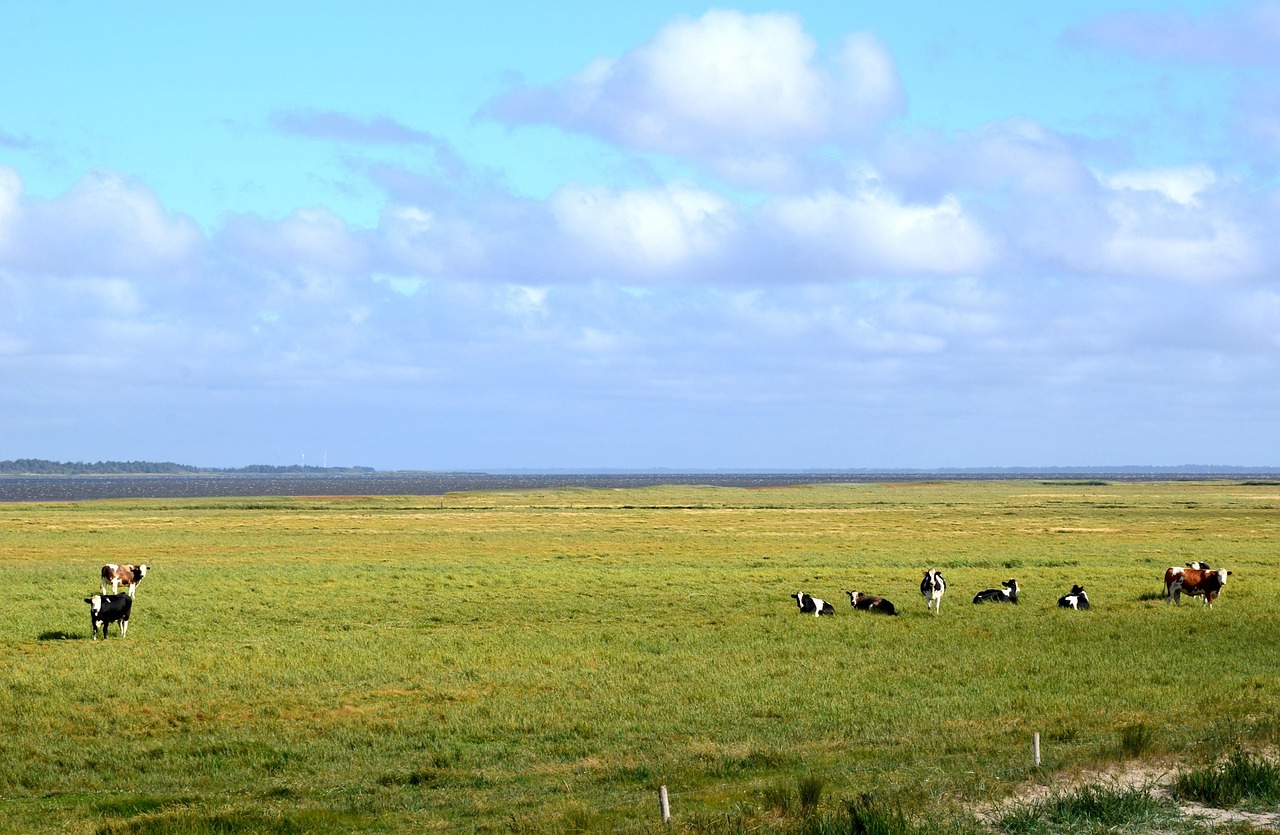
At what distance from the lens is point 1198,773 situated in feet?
43.0

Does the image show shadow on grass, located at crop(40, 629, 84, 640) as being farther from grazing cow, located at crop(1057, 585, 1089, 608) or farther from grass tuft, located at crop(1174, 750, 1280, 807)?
grazing cow, located at crop(1057, 585, 1089, 608)

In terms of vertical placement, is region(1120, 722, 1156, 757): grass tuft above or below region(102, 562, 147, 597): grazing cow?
below

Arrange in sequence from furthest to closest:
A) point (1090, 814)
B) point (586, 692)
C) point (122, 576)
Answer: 1. point (122, 576)
2. point (586, 692)
3. point (1090, 814)

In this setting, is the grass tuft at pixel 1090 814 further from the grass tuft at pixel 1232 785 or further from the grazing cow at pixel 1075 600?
the grazing cow at pixel 1075 600

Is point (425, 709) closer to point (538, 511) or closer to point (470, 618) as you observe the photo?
point (470, 618)

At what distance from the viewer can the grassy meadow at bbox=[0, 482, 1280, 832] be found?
1373 cm

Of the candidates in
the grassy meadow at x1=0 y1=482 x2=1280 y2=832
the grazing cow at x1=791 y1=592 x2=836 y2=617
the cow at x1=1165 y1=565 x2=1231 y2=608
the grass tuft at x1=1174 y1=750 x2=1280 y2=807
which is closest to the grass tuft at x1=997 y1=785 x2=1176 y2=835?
the grass tuft at x1=1174 y1=750 x2=1280 y2=807

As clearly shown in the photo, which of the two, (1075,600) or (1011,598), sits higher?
(1075,600)

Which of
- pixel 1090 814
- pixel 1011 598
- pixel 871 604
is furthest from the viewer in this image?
pixel 1011 598

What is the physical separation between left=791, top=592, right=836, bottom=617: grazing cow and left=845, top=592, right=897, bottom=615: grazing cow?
83 centimetres

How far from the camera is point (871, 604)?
3100 centimetres

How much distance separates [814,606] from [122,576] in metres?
20.2

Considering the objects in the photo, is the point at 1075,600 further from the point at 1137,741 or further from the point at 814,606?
the point at 1137,741

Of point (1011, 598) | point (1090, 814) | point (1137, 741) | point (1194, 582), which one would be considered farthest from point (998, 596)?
point (1090, 814)
